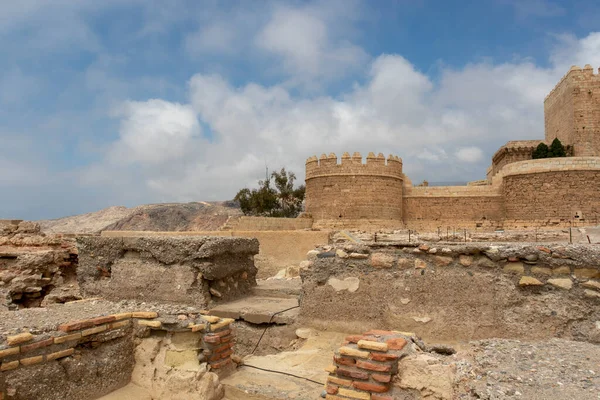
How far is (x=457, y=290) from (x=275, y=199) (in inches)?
1052

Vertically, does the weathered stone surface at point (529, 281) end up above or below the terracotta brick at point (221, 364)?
above

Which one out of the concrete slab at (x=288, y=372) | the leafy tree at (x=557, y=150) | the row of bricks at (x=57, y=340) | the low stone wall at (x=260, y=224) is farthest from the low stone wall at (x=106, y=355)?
the leafy tree at (x=557, y=150)

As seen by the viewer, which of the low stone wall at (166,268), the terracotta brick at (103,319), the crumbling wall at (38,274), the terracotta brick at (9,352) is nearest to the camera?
the terracotta brick at (9,352)

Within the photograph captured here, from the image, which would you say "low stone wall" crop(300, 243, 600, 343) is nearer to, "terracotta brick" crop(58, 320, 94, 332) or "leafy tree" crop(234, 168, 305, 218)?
"terracotta brick" crop(58, 320, 94, 332)

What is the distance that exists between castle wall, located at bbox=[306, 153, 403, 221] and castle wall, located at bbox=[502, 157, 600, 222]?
5618mm

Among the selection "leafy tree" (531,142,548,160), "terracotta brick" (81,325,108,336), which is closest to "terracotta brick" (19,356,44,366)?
"terracotta brick" (81,325,108,336)

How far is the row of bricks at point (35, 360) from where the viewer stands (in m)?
3.18

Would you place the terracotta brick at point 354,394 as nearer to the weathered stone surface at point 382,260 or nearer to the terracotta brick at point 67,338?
the weathered stone surface at point 382,260

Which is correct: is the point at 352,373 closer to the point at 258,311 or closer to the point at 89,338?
the point at 89,338

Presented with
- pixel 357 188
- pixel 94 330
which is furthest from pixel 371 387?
pixel 357 188

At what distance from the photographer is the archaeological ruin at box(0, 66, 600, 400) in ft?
10.1

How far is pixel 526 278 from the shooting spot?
→ 13.3 feet

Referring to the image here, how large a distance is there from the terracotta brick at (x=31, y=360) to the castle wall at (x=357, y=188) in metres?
18.2

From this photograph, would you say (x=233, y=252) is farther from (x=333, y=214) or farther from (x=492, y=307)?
(x=333, y=214)
